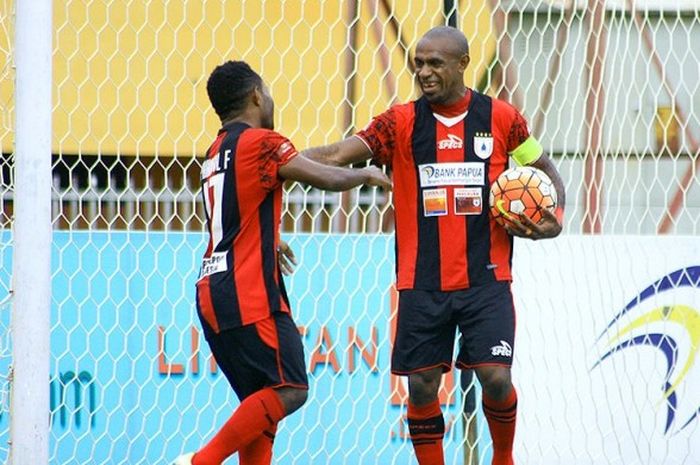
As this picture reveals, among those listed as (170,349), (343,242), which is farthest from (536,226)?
(170,349)

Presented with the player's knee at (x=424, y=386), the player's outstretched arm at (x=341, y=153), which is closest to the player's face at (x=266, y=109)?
the player's outstretched arm at (x=341, y=153)

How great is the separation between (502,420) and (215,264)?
115 centimetres

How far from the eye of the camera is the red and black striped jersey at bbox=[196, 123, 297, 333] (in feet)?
15.1

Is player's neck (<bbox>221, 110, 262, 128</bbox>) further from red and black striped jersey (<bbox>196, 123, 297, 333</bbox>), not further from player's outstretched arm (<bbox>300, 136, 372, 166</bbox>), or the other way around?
player's outstretched arm (<bbox>300, 136, 372, 166</bbox>)

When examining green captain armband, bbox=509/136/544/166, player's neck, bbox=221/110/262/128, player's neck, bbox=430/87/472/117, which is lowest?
green captain armband, bbox=509/136/544/166

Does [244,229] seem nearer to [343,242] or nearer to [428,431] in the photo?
[428,431]

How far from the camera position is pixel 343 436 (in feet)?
19.8

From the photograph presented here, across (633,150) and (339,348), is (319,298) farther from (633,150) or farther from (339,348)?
(633,150)

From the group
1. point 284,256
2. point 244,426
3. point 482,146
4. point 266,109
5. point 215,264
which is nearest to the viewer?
point 244,426

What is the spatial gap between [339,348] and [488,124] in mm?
1393

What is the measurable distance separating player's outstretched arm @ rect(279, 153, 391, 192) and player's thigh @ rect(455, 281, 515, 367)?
58 cm

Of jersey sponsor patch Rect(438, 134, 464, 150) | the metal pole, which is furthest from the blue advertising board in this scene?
jersey sponsor patch Rect(438, 134, 464, 150)

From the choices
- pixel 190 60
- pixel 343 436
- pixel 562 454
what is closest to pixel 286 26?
pixel 190 60

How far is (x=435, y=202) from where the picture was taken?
4.99m
